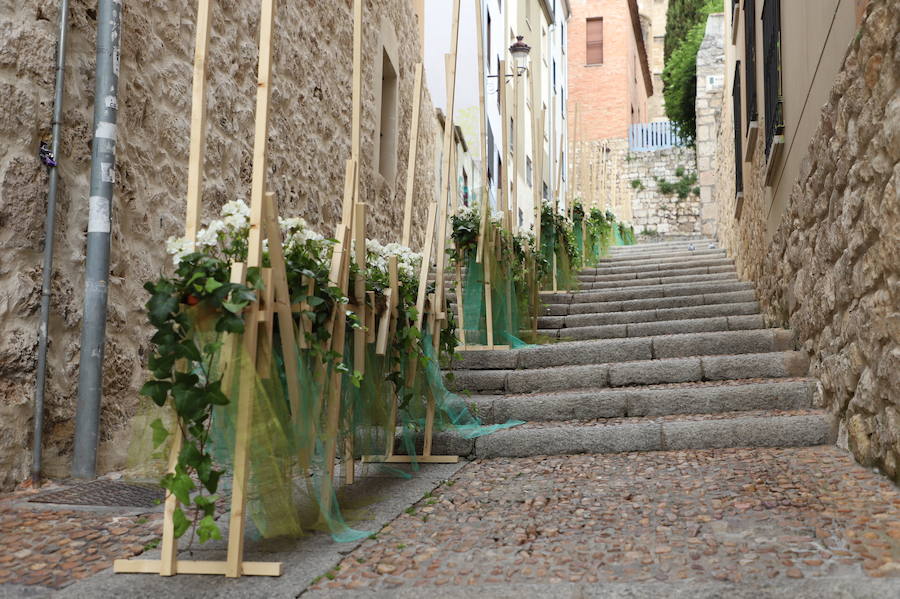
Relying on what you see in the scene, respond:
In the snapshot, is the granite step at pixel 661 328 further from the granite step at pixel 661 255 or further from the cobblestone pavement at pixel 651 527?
the granite step at pixel 661 255

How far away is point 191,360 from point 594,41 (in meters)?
24.2

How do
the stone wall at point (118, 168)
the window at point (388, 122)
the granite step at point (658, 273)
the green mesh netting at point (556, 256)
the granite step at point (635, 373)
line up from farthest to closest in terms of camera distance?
the granite step at point (658, 273)
the window at point (388, 122)
the green mesh netting at point (556, 256)
the granite step at point (635, 373)
the stone wall at point (118, 168)

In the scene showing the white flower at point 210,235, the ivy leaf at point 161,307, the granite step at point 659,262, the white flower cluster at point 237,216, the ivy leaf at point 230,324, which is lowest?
the ivy leaf at point 230,324

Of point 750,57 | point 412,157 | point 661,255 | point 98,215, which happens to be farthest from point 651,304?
point 98,215

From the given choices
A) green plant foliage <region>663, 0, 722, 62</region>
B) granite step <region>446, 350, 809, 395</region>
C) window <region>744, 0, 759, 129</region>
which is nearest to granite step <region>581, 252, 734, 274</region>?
window <region>744, 0, 759, 129</region>

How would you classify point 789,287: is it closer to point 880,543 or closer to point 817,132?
point 817,132

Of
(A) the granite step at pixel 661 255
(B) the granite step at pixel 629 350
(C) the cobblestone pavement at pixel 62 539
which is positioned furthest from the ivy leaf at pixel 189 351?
(A) the granite step at pixel 661 255

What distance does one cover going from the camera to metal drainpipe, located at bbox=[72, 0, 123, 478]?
3.01 meters

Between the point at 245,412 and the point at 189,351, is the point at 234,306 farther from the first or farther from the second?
the point at 245,412

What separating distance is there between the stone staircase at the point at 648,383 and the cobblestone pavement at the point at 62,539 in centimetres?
154

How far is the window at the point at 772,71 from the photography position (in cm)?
490

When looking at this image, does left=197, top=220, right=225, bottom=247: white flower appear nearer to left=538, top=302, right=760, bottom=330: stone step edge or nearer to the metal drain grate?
the metal drain grate

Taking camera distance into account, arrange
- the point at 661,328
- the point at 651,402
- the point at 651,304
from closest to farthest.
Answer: the point at 651,402
the point at 661,328
the point at 651,304

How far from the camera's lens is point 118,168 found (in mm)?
3297
